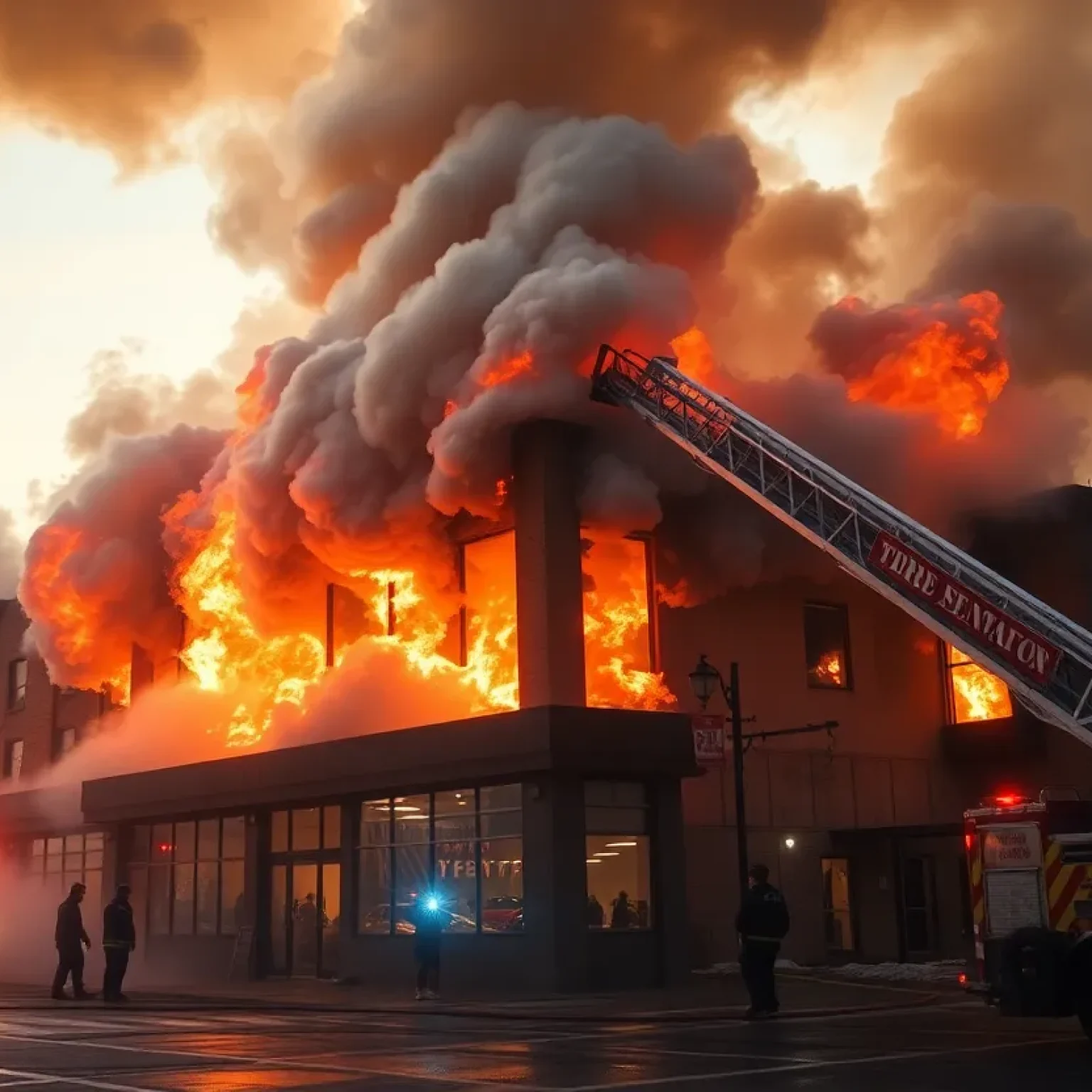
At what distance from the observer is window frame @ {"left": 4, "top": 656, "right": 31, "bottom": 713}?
4159cm

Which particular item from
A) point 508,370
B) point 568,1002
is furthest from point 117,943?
point 508,370

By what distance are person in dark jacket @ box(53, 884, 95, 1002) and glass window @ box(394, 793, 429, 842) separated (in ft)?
16.1

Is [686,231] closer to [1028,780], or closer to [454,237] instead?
[454,237]

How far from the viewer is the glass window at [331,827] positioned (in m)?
25.7

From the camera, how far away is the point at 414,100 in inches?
1183

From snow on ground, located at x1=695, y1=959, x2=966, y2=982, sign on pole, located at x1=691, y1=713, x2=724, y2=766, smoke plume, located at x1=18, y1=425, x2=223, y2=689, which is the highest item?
smoke plume, located at x1=18, y1=425, x2=223, y2=689

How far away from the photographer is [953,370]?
92.0ft

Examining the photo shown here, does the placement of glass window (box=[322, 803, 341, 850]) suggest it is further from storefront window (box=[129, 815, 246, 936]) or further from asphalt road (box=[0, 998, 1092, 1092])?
asphalt road (box=[0, 998, 1092, 1092])

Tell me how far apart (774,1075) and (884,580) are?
11.1 metres

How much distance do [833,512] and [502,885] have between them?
24.1ft

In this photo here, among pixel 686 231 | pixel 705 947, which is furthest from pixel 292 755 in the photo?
pixel 686 231

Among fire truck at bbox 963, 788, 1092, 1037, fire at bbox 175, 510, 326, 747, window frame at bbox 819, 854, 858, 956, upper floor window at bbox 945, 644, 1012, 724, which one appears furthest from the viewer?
fire at bbox 175, 510, 326, 747

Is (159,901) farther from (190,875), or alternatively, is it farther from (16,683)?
(16,683)

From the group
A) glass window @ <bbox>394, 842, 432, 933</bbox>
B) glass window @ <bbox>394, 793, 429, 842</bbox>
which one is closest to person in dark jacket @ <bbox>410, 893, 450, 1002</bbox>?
glass window @ <bbox>394, 842, 432, 933</bbox>
